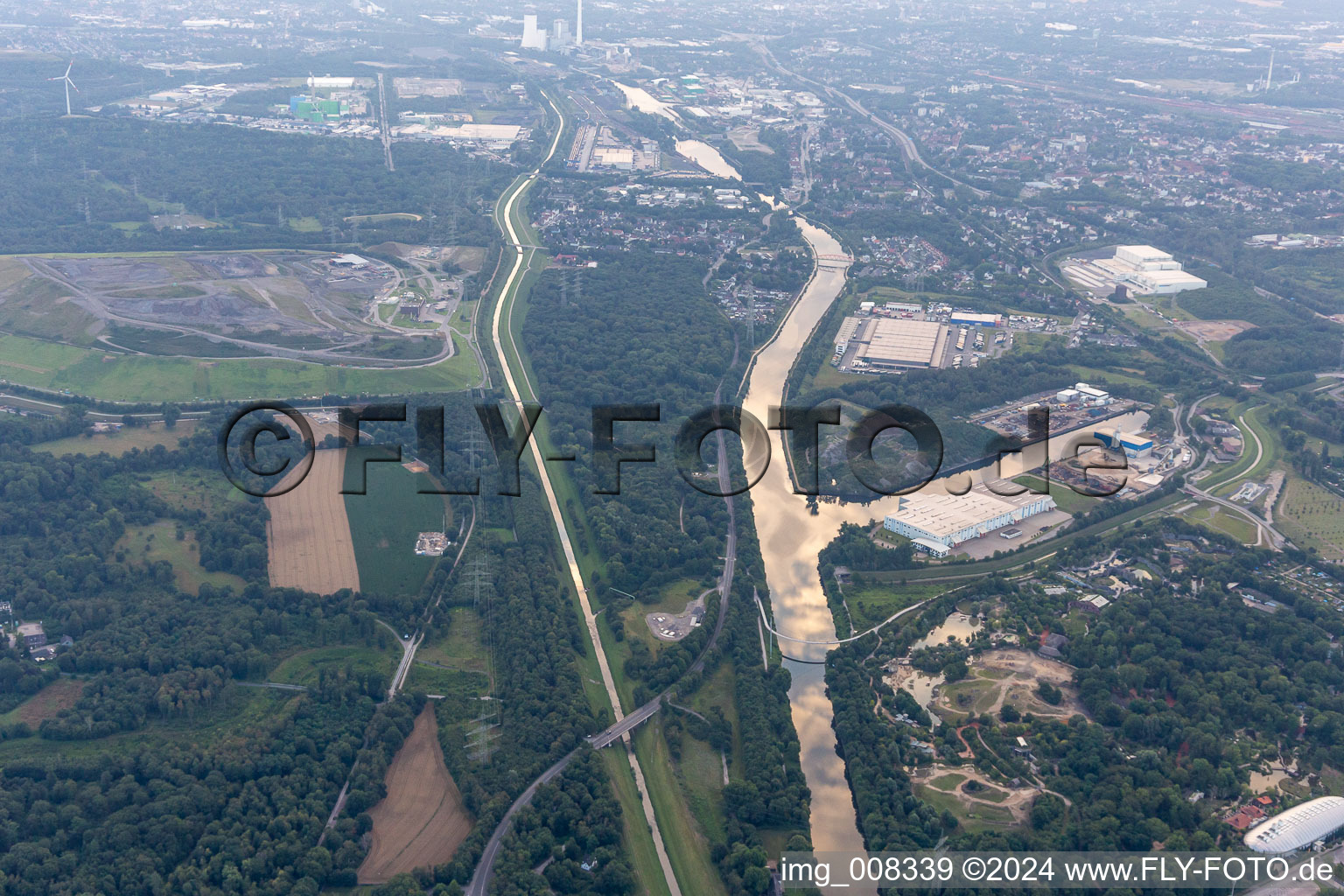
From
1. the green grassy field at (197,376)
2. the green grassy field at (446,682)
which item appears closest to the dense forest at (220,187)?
the green grassy field at (197,376)

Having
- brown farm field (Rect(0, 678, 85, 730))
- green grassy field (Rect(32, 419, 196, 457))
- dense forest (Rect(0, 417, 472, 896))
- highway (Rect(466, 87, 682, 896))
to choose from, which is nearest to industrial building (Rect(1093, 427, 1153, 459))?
highway (Rect(466, 87, 682, 896))

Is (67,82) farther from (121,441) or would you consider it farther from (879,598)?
(879,598)

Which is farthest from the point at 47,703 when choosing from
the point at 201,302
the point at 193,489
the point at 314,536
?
the point at 201,302

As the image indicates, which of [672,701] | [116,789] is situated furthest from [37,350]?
[672,701]

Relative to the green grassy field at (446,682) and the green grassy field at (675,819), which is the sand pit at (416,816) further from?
the green grassy field at (675,819)

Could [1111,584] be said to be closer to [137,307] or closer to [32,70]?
[137,307]
